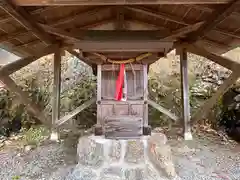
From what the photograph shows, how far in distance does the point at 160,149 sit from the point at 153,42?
142cm

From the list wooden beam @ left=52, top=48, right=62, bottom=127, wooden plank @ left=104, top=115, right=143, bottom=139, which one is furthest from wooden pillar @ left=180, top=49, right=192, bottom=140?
wooden beam @ left=52, top=48, right=62, bottom=127

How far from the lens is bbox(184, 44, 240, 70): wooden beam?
453cm

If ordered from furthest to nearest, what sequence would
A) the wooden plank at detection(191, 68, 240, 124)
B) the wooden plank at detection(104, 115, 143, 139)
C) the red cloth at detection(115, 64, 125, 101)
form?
the wooden plank at detection(191, 68, 240, 124), the red cloth at detection(115, 64, 125, 101), the wooden plank at detection(104, 115, 143, 139)

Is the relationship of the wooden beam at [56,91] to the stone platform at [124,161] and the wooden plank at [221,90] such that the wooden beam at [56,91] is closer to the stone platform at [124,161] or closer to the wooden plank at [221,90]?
the stone platform at [124,161]

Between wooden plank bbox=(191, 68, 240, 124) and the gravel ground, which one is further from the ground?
wooden plank bbox=(191, 68, 240, 124)

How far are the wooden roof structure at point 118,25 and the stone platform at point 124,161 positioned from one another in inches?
49.5

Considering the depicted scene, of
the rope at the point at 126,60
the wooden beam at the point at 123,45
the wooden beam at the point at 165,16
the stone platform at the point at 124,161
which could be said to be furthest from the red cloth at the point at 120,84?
the wooden beam at the point at 165,16

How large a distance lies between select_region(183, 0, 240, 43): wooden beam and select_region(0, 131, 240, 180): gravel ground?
1973 mm

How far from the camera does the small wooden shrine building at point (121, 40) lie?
3609 mm

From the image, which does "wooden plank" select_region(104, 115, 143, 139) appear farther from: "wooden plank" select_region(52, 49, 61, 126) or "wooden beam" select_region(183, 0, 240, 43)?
"wooden beam" select_region(183, 0, 240, 43)

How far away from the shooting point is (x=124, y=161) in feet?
12.4

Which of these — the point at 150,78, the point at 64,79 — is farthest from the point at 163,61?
the point at 64,79

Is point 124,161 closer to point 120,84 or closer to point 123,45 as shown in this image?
point 120,84

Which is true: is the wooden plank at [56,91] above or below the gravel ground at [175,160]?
above
